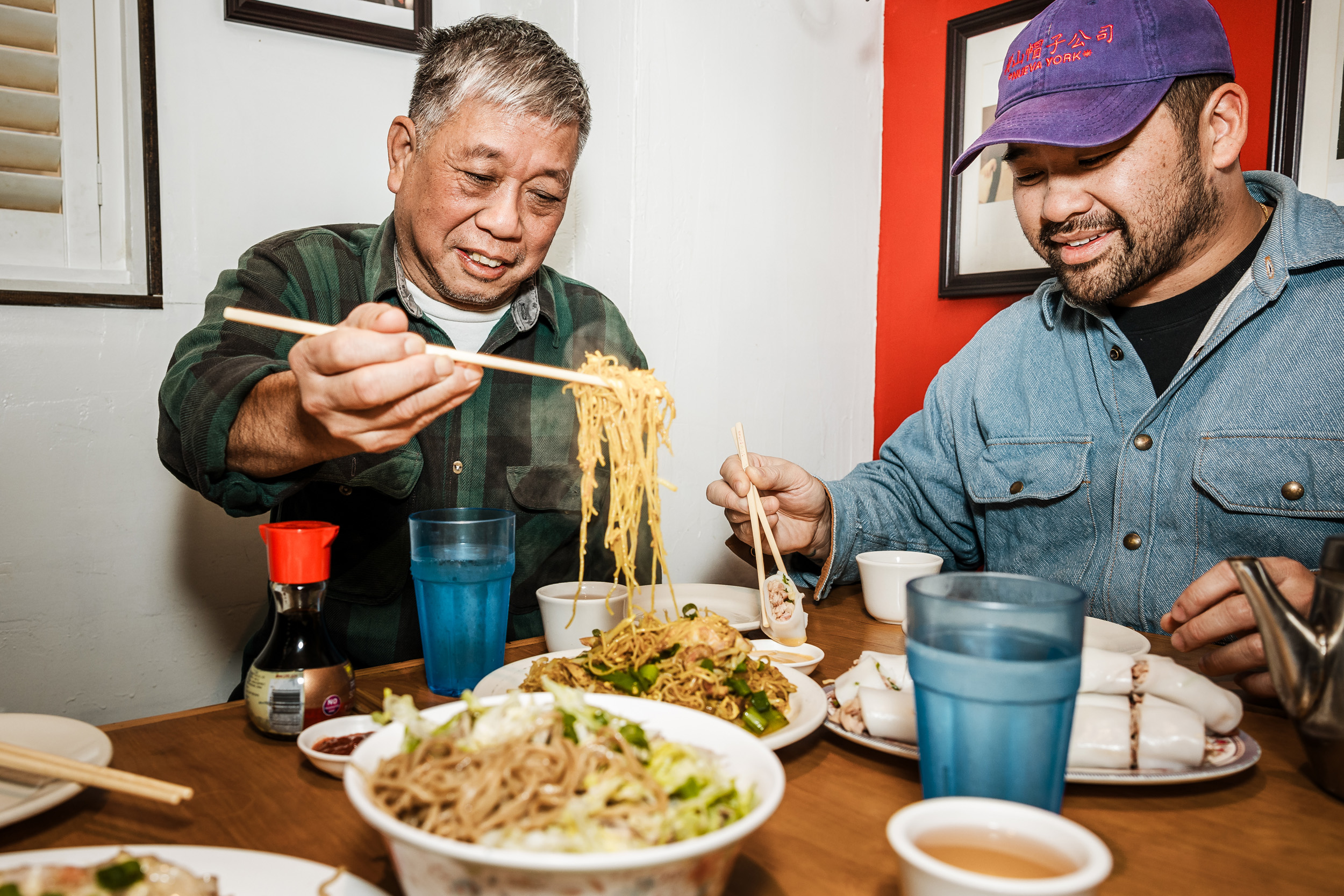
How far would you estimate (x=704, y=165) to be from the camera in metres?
3.05

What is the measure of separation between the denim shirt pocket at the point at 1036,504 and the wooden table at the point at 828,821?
1014 mm

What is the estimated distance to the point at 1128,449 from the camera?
202 centimetres

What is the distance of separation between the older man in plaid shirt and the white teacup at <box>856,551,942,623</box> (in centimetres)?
89

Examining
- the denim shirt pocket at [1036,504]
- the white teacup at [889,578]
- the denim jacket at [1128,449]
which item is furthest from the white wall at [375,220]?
the white teacup at [889,578]

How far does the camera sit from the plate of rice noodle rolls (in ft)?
3.16

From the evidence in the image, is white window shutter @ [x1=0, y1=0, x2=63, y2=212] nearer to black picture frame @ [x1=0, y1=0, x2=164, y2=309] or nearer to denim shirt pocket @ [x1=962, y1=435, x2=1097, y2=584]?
black picture frame @ [x1=0, y1=0, x2=164, y2=309]

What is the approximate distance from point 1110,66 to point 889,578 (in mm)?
1243

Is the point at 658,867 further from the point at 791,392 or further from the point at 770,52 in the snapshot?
the point at 770,52

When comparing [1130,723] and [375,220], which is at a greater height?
[375,220]

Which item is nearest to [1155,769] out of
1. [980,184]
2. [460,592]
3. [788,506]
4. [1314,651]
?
[1314,651]

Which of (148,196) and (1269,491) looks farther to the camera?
(148,196)

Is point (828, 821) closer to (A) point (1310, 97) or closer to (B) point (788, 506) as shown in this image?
(B) point (788, 506)

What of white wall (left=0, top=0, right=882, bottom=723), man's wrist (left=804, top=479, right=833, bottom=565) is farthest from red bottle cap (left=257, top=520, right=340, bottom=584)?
white wall (left=0, top=0, right=882, bottom=723)

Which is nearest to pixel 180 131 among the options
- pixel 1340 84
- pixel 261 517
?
pixel 261 517
